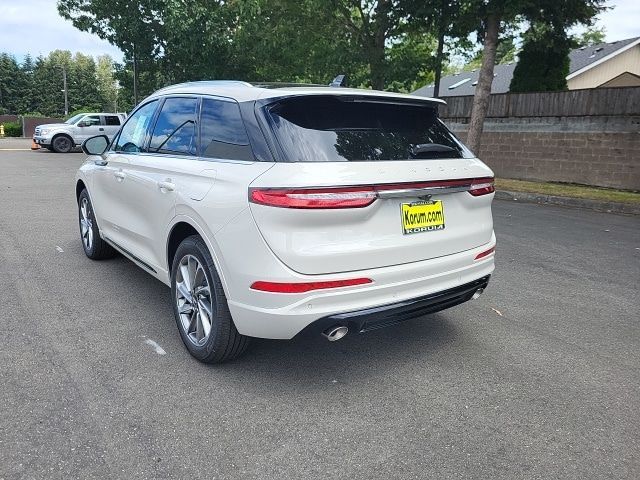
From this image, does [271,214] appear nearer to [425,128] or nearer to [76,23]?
[425,128]

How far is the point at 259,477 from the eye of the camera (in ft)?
7.37

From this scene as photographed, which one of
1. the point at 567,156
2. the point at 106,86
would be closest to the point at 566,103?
the point at 567,156

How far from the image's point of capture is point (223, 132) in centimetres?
319

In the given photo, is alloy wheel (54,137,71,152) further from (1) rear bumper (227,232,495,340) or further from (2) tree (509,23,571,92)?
(1) rear bumper (227,232,495,340)

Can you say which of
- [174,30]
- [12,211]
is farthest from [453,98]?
[12,211]

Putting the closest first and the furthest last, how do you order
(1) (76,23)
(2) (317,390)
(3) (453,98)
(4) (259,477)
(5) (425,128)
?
(4) (259,477), (2) (317,390), (5) (425,128), (3) (453,98), (1) (76,23)

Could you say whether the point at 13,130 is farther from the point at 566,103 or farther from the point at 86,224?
the point at 86,224

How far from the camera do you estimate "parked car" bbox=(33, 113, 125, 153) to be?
23.5 m

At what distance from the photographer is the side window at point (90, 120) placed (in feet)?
80.4

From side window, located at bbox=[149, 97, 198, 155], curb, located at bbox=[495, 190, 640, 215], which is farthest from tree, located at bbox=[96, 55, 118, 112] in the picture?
side window, located at bbox=[149, 97, 198, 155]

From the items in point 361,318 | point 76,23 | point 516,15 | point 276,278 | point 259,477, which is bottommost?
point 259,477

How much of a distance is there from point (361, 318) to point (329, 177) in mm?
756

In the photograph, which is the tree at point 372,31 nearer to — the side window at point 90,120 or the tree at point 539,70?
the tree at point 539,70

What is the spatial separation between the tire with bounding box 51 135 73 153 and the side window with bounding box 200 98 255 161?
23101mm
